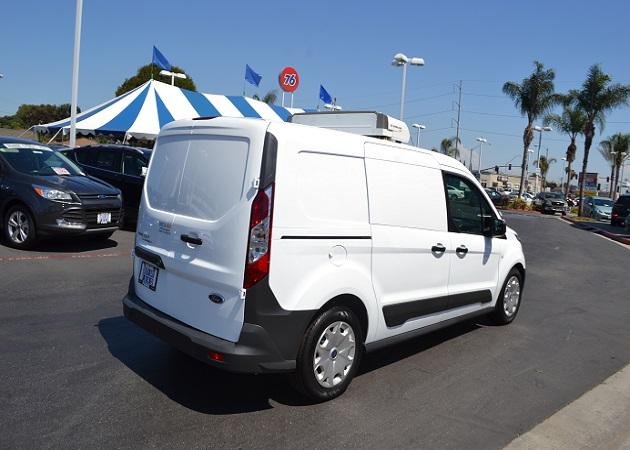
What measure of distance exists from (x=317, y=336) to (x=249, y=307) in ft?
1.90

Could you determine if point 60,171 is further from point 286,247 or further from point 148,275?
point 286,247

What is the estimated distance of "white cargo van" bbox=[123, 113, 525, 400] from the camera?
3490 millimetres

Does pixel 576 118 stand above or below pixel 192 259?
above

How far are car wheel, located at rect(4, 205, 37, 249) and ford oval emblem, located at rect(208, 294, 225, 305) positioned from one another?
19.4 ft

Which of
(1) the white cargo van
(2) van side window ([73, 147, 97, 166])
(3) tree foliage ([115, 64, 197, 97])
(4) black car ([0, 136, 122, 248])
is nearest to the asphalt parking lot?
(1) the white cargo van

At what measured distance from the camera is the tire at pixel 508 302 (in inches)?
244

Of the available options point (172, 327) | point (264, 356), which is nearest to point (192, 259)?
point (172, 327)

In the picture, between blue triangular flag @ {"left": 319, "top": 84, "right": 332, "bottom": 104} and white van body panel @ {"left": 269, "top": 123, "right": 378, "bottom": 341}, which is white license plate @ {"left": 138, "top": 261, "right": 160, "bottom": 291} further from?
blue triangular flag @ {"left": 319, "top": 84, "right": 332, "bottom": 104}

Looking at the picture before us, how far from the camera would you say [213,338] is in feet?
11.8

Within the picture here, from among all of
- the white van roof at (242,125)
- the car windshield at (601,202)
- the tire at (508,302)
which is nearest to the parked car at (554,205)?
the car windshield at (601,202)

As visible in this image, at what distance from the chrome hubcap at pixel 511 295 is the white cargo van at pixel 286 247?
72.2 inches

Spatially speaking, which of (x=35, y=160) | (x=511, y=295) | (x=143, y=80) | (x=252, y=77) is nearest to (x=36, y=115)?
(x=143, y=80)

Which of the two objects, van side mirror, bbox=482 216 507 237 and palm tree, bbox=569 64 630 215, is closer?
van side mirror, bbox=482 216 507 237

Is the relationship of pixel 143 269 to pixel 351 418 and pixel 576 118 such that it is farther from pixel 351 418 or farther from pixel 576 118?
pixel 576 118
